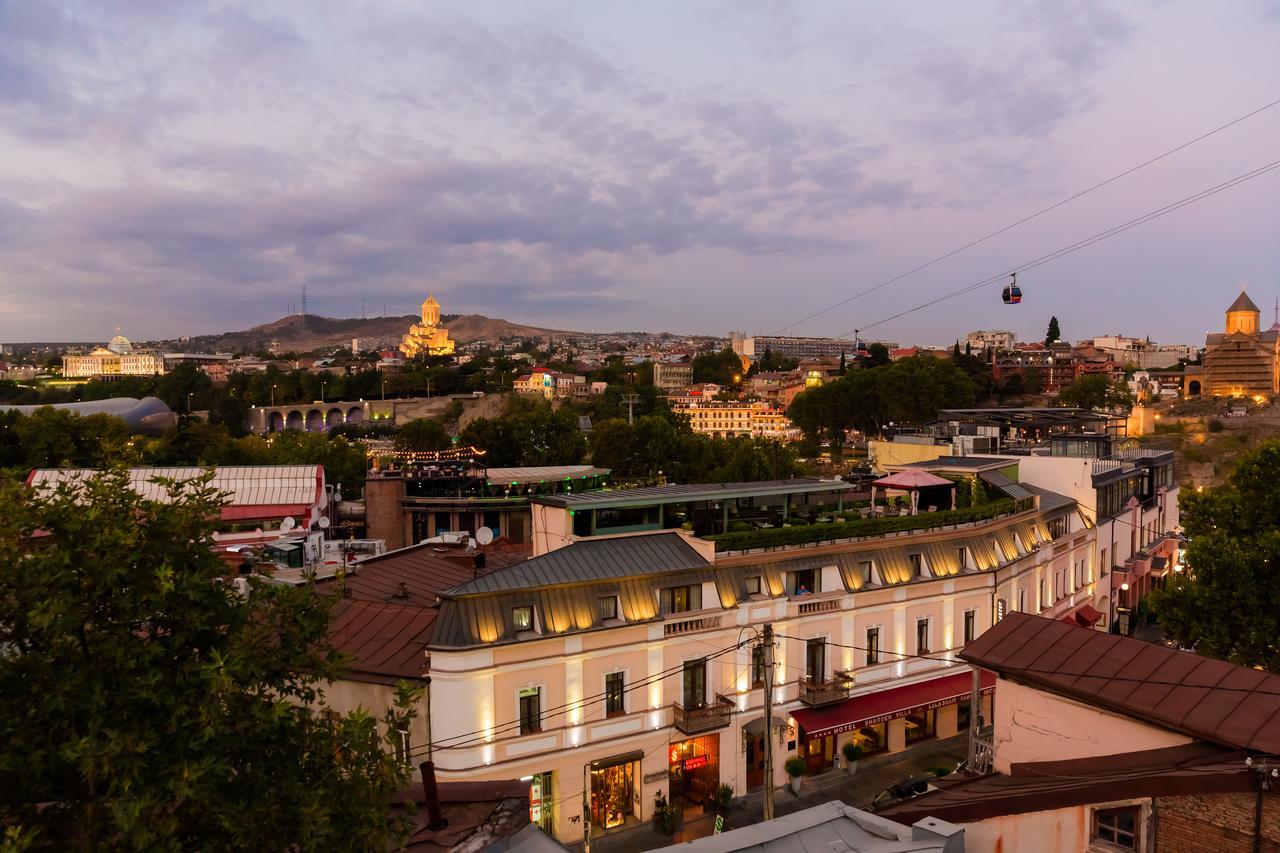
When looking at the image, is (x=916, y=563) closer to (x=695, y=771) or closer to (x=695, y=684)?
(x=695, y=684)

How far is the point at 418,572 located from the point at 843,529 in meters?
13.8

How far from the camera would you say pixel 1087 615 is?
33.8m

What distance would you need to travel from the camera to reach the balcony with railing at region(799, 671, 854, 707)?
2350cm

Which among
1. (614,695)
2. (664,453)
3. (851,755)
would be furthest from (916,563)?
(664,453)

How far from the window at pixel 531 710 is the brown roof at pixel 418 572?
162 inches

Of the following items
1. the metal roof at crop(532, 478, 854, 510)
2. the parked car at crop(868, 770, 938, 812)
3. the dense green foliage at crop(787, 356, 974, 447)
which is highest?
the dense green foliage at crop(787, 356, 974, 447)

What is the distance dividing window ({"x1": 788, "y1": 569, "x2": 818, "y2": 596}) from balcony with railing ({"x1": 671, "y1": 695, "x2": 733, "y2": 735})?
414cm

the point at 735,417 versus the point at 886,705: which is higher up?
the point at 735,417

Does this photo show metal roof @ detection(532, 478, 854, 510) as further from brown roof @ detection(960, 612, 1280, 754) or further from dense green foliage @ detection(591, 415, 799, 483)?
dense green foliage @ detection(591, 415, 799, 483)

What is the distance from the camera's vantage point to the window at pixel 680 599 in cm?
2203

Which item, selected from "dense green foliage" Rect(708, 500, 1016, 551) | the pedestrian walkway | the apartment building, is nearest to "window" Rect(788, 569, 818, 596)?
"dense green foliage" Rect(708, 500, 1016, 551)

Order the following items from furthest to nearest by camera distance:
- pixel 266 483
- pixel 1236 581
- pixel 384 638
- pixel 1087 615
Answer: pixel 266 483 → pixel 1087 615 → pixel 1236 581 → pixel 384 638

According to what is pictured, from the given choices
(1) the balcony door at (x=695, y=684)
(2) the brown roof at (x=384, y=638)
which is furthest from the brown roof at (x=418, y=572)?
(1) the balcony door at (x=695, y=684)

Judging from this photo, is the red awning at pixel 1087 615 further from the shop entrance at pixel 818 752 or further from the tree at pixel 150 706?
the tree at pixel 150 706
